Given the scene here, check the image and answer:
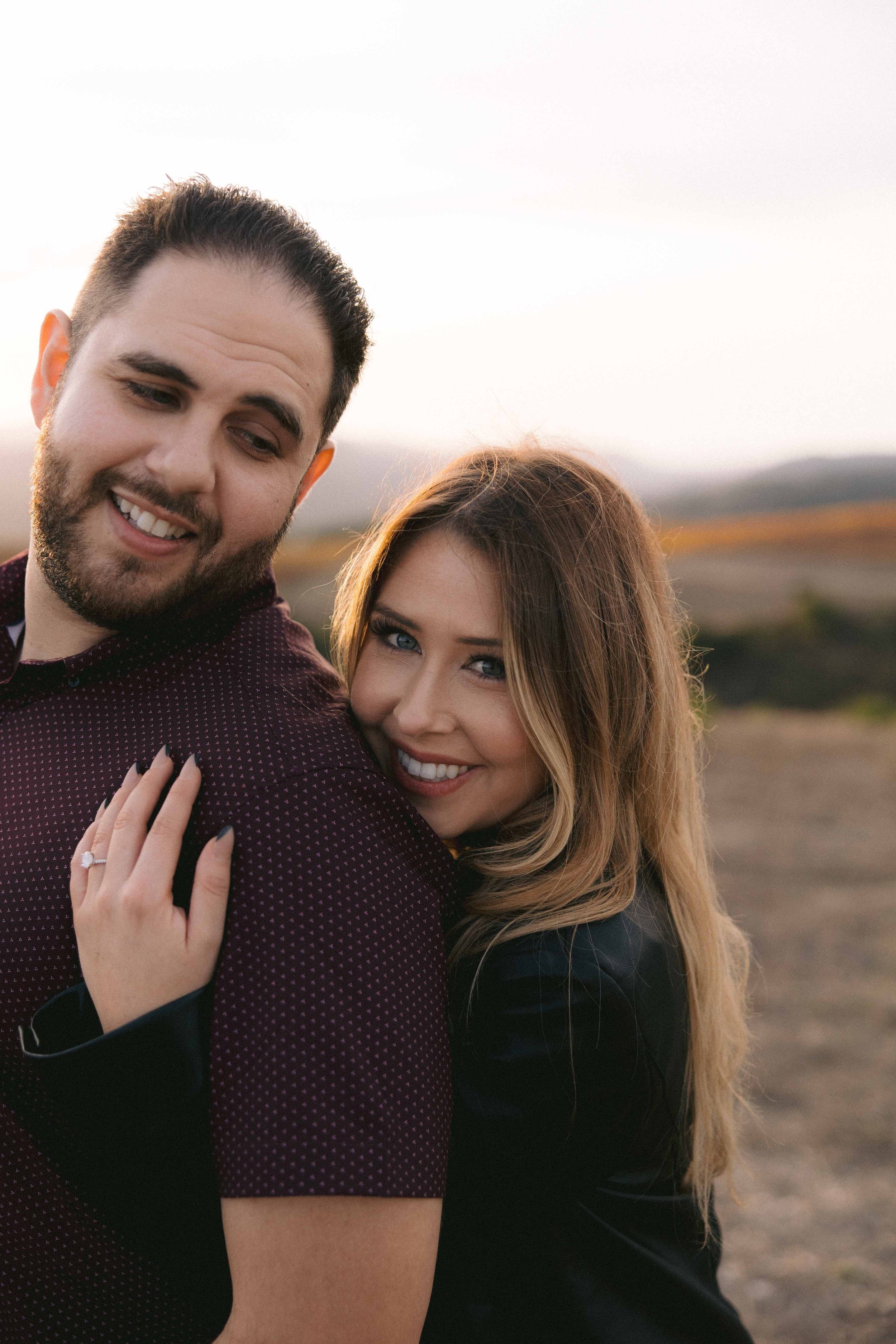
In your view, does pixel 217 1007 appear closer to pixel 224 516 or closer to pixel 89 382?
pixel 224 516

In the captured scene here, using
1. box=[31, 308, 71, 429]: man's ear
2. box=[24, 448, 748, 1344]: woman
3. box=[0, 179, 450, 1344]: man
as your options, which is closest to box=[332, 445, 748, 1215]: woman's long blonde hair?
box=[24, 448, 748, 1344]: woman

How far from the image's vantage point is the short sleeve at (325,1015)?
1262mm

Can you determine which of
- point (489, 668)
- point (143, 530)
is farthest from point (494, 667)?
point (143, 530)

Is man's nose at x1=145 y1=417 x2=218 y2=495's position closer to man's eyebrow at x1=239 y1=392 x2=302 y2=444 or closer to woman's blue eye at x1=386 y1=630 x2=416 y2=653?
man's eyebrow at x1=239 y1=392 x2=302 y2=444

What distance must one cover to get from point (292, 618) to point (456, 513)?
0.36 meters

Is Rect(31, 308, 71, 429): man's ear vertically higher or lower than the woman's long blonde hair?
higher

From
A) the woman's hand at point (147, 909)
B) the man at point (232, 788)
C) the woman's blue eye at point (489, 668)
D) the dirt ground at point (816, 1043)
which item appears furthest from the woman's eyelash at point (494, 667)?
the dirt ground at point (816, 1043)

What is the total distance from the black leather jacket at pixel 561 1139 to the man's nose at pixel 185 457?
865mm

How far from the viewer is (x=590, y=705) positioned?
6.51ft

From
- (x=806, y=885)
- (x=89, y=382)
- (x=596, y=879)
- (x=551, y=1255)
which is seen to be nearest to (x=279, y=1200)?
(x=551, y=1255)

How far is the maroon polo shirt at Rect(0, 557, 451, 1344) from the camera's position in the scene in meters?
1.28

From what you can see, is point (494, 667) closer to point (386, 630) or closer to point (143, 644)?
point (386, 630)

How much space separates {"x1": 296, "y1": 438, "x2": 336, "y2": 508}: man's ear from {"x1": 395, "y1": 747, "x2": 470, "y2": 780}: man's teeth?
1.69 ft

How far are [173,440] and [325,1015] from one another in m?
0.92
